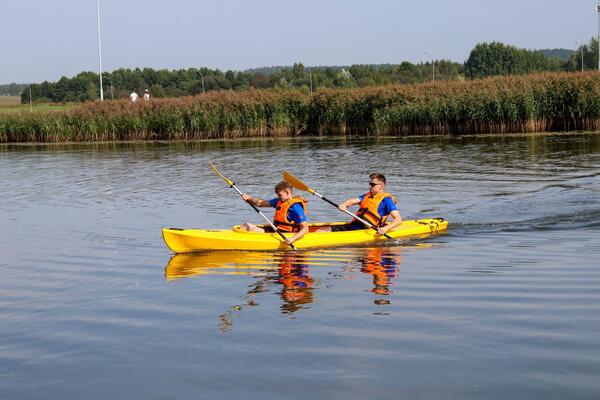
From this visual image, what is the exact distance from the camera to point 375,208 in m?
11.5

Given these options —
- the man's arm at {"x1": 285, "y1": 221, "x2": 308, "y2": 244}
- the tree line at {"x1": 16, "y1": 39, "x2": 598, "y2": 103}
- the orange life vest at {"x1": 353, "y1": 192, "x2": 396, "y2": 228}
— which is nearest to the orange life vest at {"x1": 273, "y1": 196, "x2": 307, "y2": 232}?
the man's arm at {"x1": 285, "y1": 221, "x2": 308, "y2": 244}

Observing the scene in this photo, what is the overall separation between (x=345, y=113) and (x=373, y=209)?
64.1ft

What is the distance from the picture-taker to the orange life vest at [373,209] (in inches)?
452

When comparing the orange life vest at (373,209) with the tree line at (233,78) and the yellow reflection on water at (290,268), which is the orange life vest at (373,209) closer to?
the yellow reflection on water at (290,268)

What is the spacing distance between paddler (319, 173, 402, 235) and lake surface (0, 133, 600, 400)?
1.38 ft

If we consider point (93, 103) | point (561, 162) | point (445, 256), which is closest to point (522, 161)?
point (561, 162)

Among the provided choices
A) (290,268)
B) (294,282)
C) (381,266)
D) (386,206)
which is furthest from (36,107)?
(294,282)

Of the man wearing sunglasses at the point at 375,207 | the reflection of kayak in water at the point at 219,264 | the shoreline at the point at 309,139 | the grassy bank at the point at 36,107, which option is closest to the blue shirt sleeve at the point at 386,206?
the man wearing sunglasses at the point at 375,207

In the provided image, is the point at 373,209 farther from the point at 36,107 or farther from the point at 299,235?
the point at 36,107

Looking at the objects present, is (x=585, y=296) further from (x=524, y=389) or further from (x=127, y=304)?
(x=127, y=304)

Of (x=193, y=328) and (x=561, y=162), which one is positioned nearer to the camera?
(x=193, y=328)

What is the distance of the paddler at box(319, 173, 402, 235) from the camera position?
11.4 meters

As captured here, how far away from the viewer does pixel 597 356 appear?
5695mm

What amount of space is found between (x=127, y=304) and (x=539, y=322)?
142 inches
